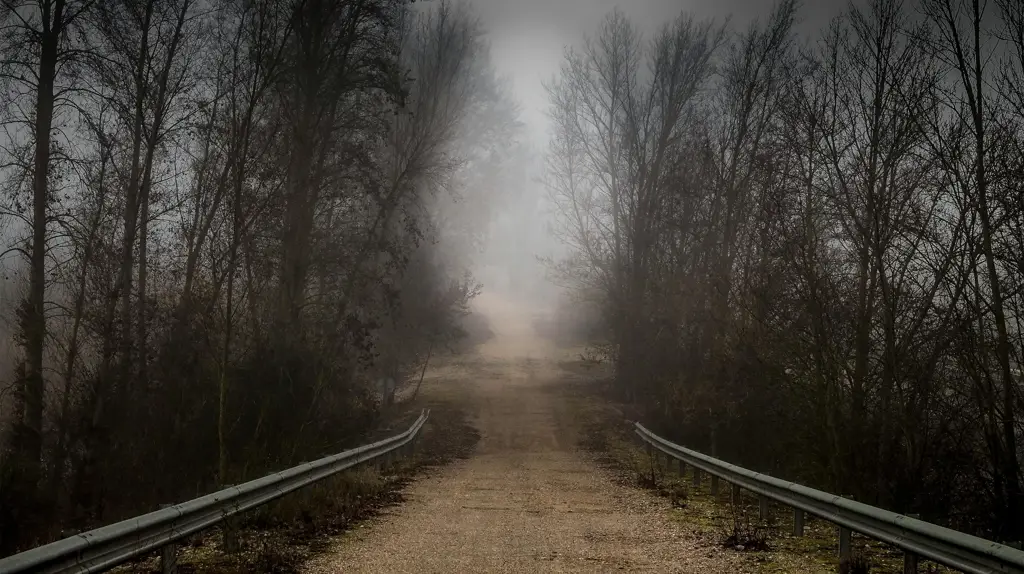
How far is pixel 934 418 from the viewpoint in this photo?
12180 millimetres

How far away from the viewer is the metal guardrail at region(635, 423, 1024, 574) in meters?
5.29

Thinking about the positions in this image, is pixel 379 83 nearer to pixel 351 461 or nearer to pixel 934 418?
pixel 351 461

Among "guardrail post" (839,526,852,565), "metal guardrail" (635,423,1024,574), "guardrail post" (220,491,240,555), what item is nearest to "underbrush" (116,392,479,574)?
"guardrail post" (220,491,240,555)

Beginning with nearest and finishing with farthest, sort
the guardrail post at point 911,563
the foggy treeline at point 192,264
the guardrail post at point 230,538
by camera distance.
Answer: the guardrail post at point 911,563
the guardrail post at point 230,538
the foggy treeline at point 192,264

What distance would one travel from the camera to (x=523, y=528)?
10281mm

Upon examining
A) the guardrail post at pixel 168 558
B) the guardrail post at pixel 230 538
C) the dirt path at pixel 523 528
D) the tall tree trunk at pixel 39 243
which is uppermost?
the tall tree trunk at pixel 39 243

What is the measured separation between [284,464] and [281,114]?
10.3m

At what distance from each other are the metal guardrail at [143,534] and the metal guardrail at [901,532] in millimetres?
5532

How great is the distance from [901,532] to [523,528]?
481 centimetres

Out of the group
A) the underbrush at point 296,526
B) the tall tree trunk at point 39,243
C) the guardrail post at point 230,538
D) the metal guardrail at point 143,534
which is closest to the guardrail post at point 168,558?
the metal guardrail at point 143,534

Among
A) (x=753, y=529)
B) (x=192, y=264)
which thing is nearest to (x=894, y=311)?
(x=753, y=529)

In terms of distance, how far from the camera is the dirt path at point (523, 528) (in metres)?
8.03

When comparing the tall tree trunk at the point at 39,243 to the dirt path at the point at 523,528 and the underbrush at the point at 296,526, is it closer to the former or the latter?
the underbrush at the point at 296,526

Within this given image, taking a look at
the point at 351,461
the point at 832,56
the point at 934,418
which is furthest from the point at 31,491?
the point at 832,56
